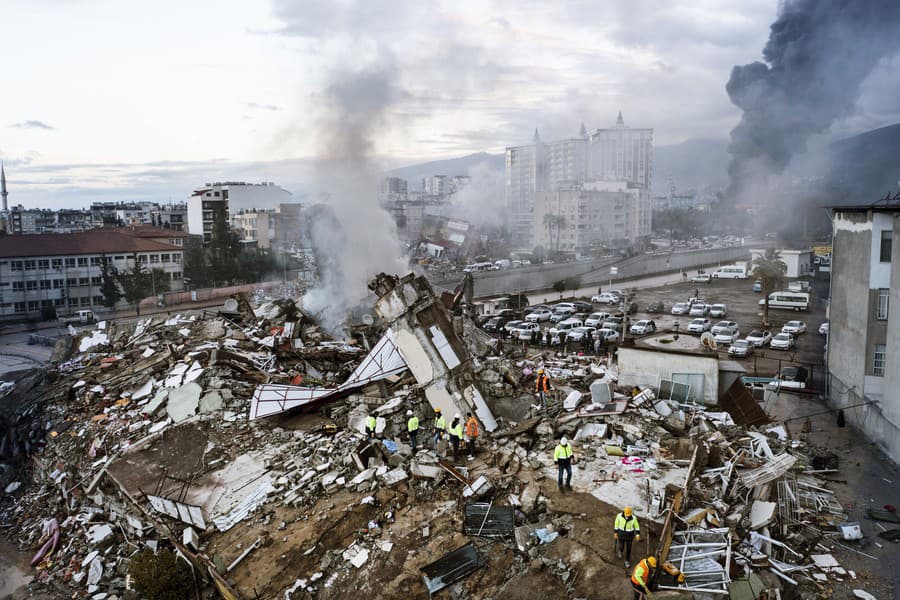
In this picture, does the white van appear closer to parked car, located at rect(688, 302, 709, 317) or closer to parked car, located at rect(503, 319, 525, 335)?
parked car, located at rect(688, 302, 709, 317)

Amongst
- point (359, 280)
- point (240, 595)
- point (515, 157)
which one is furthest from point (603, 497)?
point (515, 157)

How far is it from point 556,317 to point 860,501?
20910mm

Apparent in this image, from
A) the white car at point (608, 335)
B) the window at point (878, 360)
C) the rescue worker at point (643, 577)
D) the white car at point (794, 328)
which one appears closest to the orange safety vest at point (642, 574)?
the rescue worker at point (643, 577)

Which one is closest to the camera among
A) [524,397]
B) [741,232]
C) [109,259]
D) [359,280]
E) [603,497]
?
[603,497]

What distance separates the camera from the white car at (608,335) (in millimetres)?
24922

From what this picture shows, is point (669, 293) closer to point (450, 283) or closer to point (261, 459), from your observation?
point (450, 283)

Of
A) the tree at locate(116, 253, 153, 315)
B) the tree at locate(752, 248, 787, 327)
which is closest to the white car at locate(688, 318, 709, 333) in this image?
the tree at locate(752, 248, 787, 327)

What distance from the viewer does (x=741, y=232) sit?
80812 mm

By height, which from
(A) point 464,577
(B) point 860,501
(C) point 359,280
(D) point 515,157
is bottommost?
(B) point 860,501

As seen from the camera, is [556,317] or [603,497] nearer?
[603,497]

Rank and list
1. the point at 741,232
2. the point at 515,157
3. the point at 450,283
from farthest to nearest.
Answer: the point at 515,157 → the point at 741,232 → the point at 450,283

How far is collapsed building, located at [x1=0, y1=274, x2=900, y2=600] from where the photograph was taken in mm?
7125

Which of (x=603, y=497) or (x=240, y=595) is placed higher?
(x=603, y=497)

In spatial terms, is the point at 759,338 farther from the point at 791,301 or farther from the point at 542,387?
the point at 542,387
